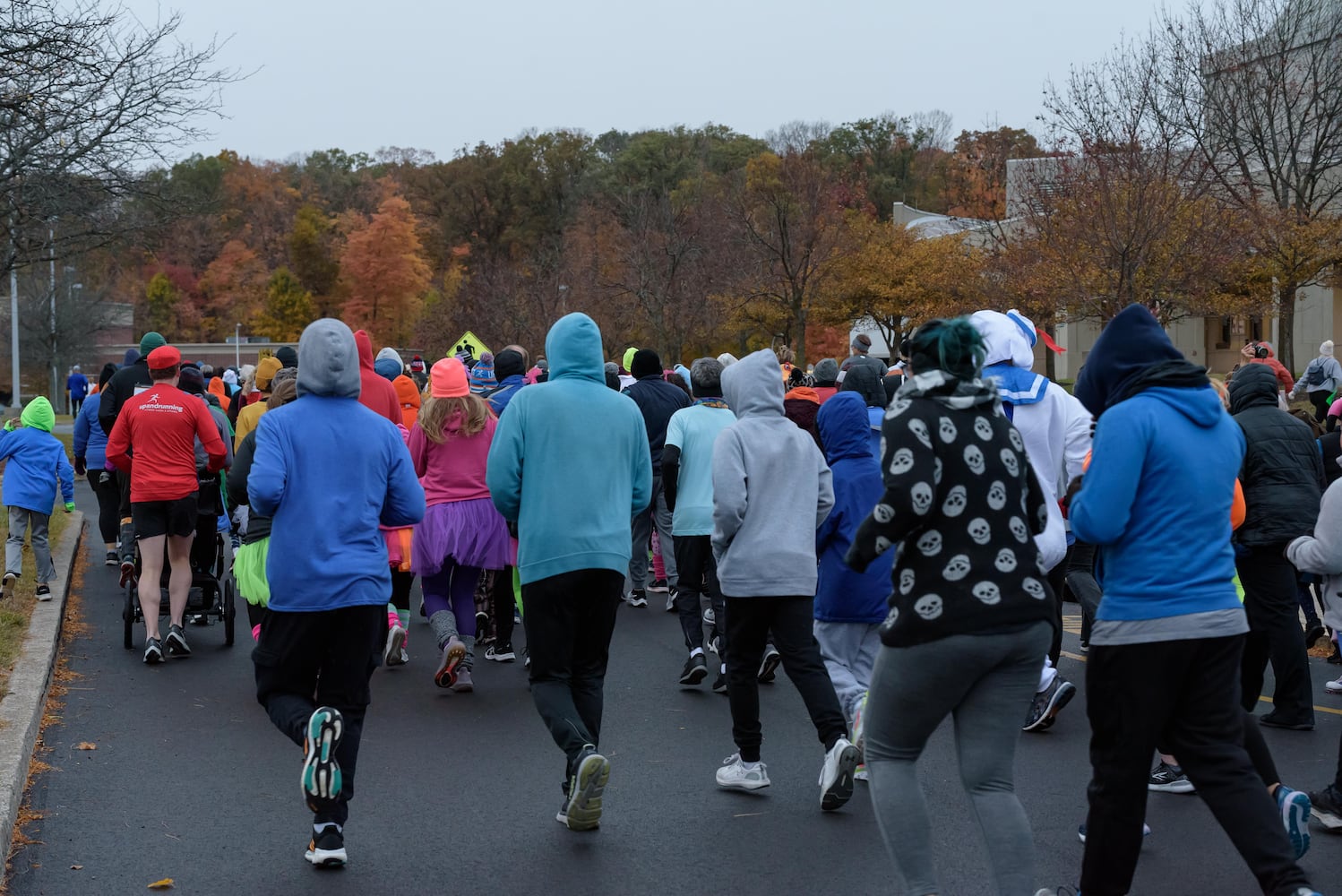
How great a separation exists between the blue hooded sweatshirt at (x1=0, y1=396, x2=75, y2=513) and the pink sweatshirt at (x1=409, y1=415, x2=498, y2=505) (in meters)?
4.51

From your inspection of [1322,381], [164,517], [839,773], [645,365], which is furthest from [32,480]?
[1322,381]

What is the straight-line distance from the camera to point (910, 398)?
13.3 ft

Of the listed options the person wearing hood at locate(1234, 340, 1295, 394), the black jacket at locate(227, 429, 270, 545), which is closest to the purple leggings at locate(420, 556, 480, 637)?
the black jacket at locate(227, 429, 270, 545)

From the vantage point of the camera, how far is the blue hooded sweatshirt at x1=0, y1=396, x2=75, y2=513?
37.0 feet

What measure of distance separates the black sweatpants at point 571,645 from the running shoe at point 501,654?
3.63 metres

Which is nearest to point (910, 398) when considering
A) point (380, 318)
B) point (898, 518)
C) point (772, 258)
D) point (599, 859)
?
point (898, 518)

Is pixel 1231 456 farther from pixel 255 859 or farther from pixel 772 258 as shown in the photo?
pixel 772 258

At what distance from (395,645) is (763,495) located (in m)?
3.96

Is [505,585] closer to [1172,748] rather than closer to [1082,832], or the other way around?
[1082,832]

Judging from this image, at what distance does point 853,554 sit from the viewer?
13.4 ft

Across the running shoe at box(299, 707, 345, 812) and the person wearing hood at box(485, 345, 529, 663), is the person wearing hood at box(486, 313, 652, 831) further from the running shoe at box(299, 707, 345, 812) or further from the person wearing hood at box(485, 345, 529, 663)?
the person wearing hood at box(485, 345, 529, 663)

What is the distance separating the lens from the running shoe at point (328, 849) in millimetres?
5109

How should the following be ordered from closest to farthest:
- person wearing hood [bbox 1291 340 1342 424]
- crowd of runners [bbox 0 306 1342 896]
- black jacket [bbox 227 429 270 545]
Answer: crowd of runners [bbox 0 306 1342 896] < black jacket [bbox 227 429 270 545] < person wearing hood [bbox 1291 340 1342 424]

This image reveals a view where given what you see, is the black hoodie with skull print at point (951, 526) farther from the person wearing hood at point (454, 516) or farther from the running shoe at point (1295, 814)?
the person wearing hood at point (454, 516)
